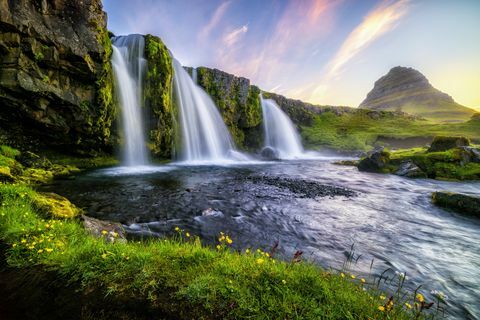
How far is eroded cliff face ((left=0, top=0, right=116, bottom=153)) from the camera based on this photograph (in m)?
14.8

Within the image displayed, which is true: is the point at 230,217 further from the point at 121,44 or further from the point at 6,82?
the point at 121,44

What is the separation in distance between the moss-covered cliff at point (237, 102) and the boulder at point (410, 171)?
27.1m

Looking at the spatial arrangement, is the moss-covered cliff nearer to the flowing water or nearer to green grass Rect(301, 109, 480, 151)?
green grass Rect(301, 109, 480, 151)

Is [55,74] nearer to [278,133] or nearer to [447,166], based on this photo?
[447,166]

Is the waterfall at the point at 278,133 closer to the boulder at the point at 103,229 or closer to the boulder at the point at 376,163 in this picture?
the boulder at the point at 376,163

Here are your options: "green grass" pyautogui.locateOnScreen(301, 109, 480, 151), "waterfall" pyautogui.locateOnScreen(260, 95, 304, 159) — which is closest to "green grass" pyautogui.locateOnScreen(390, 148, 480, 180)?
"waterfall" pyautogui.locateOnScreen(260, 95, 304, 159)

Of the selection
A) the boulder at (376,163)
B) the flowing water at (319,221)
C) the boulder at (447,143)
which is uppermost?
the boulder at (447,143)

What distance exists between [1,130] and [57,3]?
1050 cm

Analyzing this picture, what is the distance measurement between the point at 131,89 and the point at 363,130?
7200 cm

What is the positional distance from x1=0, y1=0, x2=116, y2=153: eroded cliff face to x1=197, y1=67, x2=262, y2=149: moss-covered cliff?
20.2 meters

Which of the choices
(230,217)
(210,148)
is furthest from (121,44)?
(230,217)

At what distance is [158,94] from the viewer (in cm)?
2559

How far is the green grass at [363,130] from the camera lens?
60.3 metres

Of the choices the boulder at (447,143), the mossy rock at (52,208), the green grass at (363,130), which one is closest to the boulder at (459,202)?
the mossy rock at (52,208)
